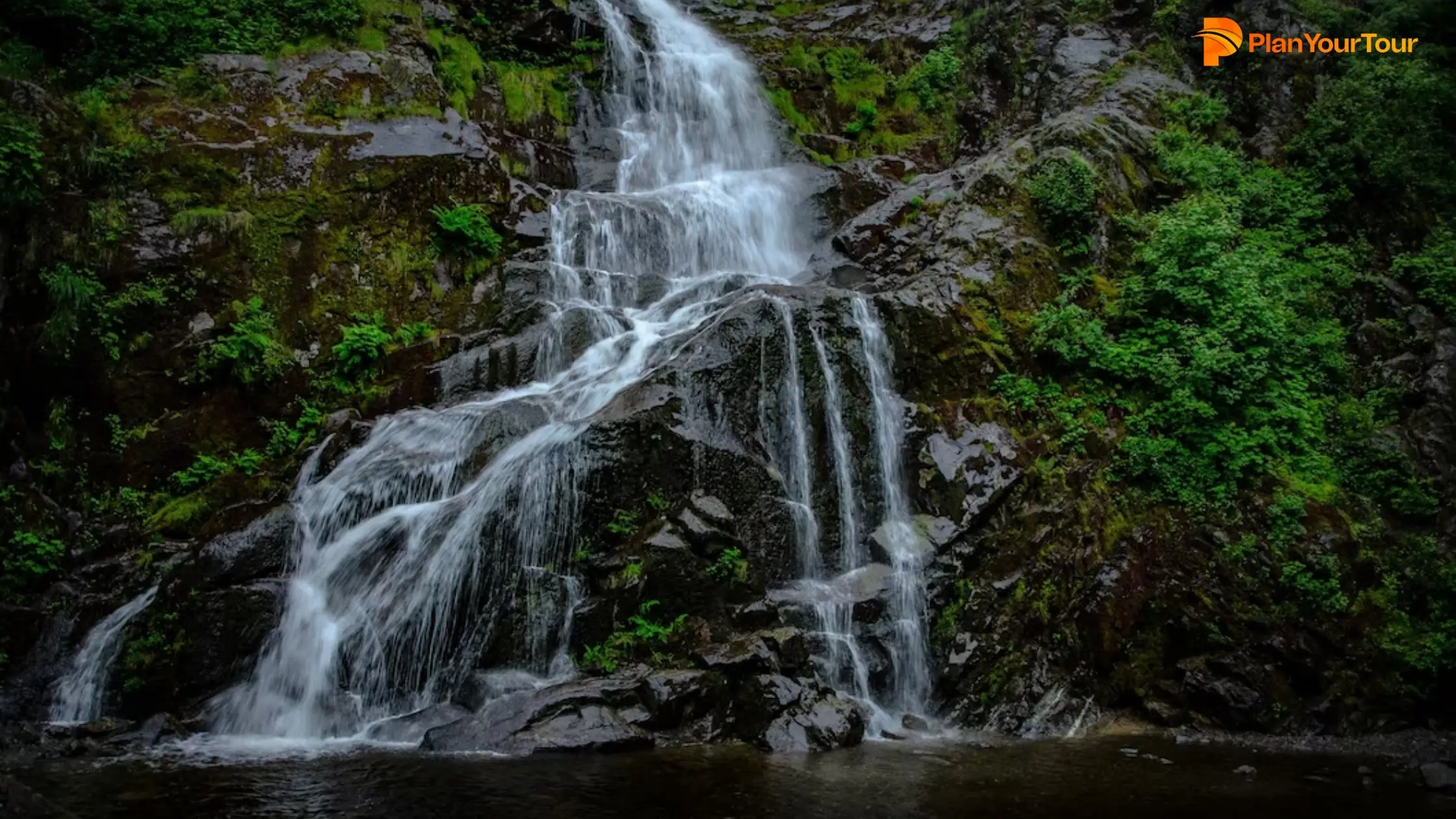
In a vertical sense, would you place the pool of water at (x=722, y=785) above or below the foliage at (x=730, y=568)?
below

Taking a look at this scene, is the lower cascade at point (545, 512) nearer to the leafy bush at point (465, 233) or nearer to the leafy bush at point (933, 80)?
the leafy bush at point (465, 233)

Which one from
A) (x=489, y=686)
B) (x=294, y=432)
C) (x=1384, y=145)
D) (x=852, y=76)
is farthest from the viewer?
(x=852, y=76)

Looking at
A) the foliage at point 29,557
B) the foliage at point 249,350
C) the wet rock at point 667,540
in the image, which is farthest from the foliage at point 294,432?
the wet rock at point 667,540

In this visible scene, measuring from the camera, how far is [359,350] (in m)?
12.6

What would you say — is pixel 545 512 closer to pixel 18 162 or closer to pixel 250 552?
pixel 250 552

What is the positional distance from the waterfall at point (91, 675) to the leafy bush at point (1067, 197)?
44.2ft

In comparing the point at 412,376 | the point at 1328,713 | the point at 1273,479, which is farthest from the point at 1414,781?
the point at 412,376

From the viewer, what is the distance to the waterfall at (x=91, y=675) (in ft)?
29.7

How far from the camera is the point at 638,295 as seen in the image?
14.4m

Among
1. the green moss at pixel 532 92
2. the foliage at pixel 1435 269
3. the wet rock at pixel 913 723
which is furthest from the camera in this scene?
the green moss at pixel 532 92

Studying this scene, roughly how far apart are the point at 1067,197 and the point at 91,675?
47.6 ft

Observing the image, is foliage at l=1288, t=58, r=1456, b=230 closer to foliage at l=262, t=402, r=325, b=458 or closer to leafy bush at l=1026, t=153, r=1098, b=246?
leafy bush at l=1026, t=153, r=1098, b=246

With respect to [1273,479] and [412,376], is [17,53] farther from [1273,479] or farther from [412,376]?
[1273,479]

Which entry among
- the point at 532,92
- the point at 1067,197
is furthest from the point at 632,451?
the point at 532,92
